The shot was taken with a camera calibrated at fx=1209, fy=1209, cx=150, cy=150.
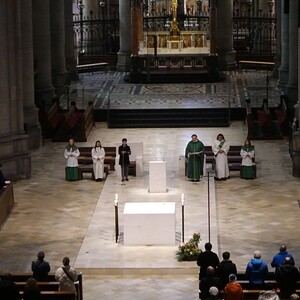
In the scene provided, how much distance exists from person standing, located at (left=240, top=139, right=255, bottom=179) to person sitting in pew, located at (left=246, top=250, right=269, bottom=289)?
12.5 meters

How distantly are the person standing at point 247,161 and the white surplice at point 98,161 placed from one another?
13.2 feet

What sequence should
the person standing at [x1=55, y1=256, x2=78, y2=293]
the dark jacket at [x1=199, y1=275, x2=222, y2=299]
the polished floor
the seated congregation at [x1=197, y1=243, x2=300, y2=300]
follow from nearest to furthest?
the seated congregation at [x1=197, y1=243, x2=300, y2=300]
the dark jacket at [x1=199, y1=275, x2=222, y2=299]
the person standing at [x1=55, y1=256, x2=78, y2=293]
the polished floor

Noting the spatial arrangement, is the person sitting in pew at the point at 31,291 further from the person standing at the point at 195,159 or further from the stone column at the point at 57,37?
the stone column at the point at 57,37

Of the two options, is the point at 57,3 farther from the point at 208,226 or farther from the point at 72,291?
the point at 72,291

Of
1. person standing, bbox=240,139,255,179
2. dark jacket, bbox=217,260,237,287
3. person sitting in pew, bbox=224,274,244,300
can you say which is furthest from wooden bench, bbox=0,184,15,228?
person sitting in pew, bbox=224,274,244,300

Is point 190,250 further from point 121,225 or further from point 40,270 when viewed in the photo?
point 40,270

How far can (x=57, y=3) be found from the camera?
4928cm

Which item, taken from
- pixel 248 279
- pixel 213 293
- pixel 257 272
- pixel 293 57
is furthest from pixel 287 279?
pixel 293 57

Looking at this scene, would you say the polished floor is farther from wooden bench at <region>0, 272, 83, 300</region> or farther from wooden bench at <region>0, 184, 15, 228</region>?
wooden bench at <region>0, 272, 83, 300</region>

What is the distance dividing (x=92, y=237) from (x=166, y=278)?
327 cm

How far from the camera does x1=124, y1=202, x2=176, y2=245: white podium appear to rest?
88.5 feet

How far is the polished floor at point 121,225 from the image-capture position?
2567 cm

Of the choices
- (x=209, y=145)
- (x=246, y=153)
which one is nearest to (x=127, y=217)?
(x=246, y=153)

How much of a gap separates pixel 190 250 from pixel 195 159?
27.3 feet
